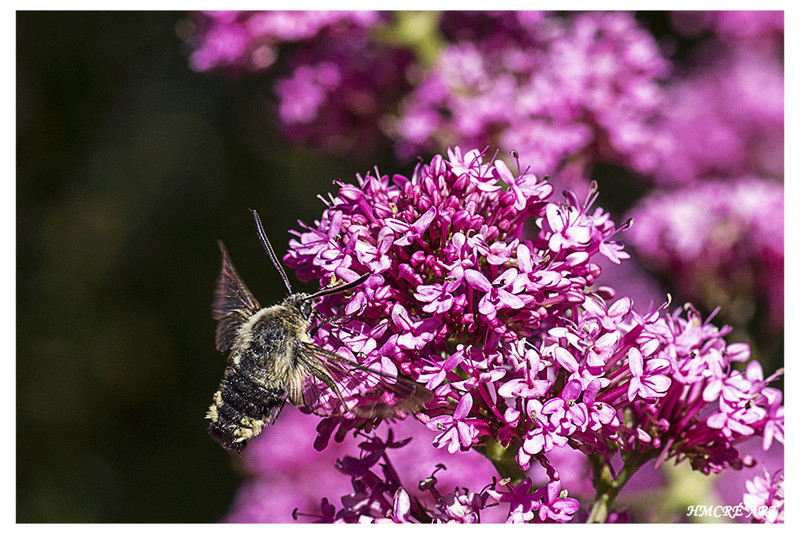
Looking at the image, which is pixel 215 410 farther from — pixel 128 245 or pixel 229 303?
pixel 128 245

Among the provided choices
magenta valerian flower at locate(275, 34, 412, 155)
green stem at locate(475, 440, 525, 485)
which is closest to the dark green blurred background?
magenta valerian flower at locate(275, 34, 412, 155)

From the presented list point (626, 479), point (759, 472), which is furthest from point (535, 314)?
point (759, 472)

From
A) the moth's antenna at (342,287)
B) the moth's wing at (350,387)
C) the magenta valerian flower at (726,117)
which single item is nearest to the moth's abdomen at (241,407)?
the moth's wing at (350,387)

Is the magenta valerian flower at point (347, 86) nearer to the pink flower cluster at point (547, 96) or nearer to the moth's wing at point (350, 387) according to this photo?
the pink flower cluster at point (547, 96)

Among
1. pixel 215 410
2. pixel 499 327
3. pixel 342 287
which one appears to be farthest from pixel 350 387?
pixel 215 410

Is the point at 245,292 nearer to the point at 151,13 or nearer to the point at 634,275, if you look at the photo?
the point at 634,275

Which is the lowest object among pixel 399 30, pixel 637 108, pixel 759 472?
pixel 759 472
